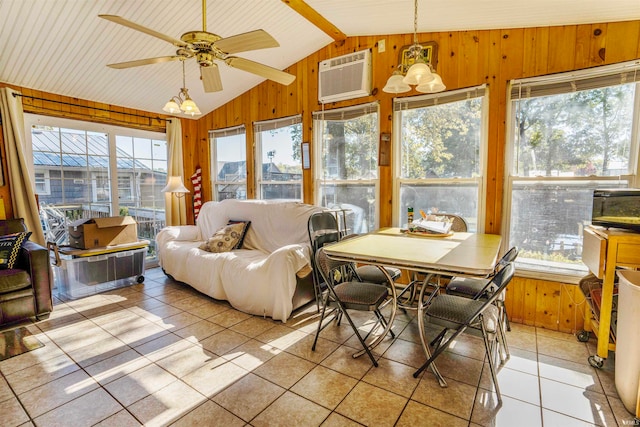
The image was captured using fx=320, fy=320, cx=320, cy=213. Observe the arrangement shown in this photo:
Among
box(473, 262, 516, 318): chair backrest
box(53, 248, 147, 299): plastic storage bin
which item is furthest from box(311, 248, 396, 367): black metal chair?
box(53, 248, 147, 299): plastic storage bin

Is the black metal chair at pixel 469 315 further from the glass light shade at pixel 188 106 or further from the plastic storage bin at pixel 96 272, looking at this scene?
the plastic storage bin at pixel 96 272

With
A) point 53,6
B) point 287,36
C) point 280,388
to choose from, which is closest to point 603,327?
point 280,388

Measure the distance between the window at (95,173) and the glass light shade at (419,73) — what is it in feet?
13.2

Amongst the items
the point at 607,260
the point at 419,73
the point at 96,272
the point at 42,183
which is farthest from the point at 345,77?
the point at 42,183

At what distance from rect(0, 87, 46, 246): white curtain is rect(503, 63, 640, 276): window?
4769mm

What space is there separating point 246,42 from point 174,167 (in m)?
3.37

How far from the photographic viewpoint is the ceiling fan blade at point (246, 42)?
1.84 m

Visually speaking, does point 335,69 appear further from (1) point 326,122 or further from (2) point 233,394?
(2) point 233,394

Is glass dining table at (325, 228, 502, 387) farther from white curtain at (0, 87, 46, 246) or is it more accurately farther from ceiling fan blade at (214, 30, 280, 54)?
white curtain at (0, 87, 46, 246)

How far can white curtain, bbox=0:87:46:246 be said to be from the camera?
3.26m

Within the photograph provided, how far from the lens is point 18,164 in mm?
3338

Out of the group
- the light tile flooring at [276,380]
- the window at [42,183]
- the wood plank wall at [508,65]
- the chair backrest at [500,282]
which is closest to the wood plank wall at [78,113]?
the window at [42,183]

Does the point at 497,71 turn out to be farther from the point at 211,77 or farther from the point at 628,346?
the point at 211,77

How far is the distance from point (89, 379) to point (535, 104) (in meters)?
3.86
